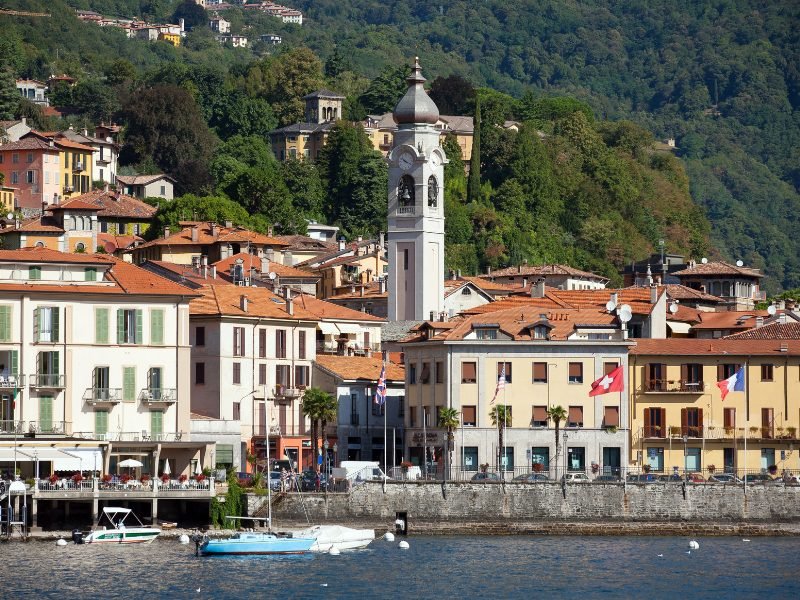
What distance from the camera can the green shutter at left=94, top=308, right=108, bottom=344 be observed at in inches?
3748

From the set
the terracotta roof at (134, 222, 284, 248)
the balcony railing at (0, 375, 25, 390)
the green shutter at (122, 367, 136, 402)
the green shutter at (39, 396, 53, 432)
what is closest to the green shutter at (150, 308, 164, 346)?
the green shutter at (122, 367, 136, 402)

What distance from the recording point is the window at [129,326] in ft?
315

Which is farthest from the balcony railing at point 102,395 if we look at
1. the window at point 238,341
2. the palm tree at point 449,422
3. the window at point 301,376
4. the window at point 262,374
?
the window at point 301,376

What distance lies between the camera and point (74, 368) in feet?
309

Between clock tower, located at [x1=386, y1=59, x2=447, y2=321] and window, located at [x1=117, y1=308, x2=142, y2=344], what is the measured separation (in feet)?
122

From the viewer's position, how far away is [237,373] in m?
107

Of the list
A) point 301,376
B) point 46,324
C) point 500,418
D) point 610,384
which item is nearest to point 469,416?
point 500,418

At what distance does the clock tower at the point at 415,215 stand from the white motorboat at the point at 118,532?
44.3 m

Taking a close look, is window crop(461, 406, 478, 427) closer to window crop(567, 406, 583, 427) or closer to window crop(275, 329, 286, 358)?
window crop(567, 406, 583, 427)

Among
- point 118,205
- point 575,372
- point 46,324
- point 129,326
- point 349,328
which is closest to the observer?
point 46,324

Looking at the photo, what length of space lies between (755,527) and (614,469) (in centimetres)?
773

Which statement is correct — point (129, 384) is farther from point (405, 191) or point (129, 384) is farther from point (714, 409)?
point (405, 191)

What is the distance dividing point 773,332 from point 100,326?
34.9m

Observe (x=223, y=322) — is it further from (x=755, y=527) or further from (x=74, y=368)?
(x=755, y=527)
